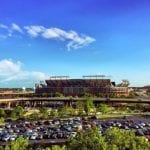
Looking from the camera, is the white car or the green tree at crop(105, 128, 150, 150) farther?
the white car

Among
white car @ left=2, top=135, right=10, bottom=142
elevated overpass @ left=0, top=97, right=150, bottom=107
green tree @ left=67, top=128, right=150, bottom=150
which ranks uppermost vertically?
elevated overpass @ left=0, top=97, right=150, bottom=107

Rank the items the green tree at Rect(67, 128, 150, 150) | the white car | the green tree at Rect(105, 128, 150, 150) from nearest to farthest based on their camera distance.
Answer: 1. the green tree at Rect(67, 128, 150, 150)
2. the green tree at Rect(105, 128, 150, 150)
3. the white car

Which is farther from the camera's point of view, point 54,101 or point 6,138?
point 54,101

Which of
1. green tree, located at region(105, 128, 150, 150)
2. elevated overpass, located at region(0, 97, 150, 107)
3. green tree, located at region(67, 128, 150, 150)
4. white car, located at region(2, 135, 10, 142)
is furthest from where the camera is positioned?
elevated overpass, located at region(0, 97, 150, 107)

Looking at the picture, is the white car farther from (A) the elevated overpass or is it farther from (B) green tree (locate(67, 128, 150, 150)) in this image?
(A) the elevated overpass

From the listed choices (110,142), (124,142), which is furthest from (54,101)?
(124,142)

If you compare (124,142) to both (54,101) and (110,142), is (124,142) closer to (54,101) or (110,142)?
(110,142)

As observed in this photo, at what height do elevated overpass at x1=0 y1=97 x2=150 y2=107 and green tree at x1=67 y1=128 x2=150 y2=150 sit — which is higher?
elevated overpass at x1=0 y1=97 x2=150 y2=107

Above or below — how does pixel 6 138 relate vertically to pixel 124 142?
below

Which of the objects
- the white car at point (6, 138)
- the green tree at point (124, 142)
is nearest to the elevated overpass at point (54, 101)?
the white car at point (6, 138)

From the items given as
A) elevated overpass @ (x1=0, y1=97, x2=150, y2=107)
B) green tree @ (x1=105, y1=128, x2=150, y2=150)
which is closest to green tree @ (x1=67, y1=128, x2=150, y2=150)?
green tree @ (x1=105, y1=128, x2=150, y2=150)

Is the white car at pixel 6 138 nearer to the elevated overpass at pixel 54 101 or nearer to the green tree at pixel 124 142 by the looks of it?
the green tree at pixel 124 142
